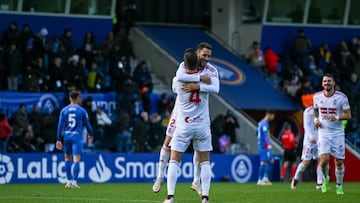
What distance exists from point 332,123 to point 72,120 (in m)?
6.50

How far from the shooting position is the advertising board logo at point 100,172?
31.9 metres

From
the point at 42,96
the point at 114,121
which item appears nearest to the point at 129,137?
the point at 114,121

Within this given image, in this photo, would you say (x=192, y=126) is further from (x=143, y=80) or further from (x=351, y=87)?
(x=351, y=87)

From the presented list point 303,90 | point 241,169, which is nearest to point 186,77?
point 241,169

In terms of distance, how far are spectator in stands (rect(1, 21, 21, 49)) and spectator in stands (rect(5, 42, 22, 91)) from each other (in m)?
0.32

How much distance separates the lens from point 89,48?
1476 inches

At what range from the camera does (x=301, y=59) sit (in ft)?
139

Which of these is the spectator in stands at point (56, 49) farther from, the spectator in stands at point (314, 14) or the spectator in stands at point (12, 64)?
the spectator in stands at point (314, 14)

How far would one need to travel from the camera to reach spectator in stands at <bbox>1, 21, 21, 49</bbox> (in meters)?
35.4

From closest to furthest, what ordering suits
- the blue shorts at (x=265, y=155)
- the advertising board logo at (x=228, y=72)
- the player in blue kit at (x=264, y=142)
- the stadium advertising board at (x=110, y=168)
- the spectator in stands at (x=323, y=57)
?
the player in blue kit at (x=264, y=142), the stadium advertising board at (x=110, y=168), the blue shorts at (x=265, y=155), the advertising board logo at (x=228, y=72), the spectator in stands at (x=323, y=57)

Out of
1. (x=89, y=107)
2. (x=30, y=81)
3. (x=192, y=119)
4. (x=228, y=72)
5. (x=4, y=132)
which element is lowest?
(x=4, y=132)

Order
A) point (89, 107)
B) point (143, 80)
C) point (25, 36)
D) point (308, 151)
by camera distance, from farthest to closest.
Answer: point (143, 80), point (25, 36), point (89, 107), point (308, 151)

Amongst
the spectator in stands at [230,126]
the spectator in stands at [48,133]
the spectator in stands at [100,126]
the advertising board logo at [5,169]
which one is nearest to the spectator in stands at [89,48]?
the spectator in stands at [100,126]

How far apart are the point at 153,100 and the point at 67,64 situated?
3849 mm
